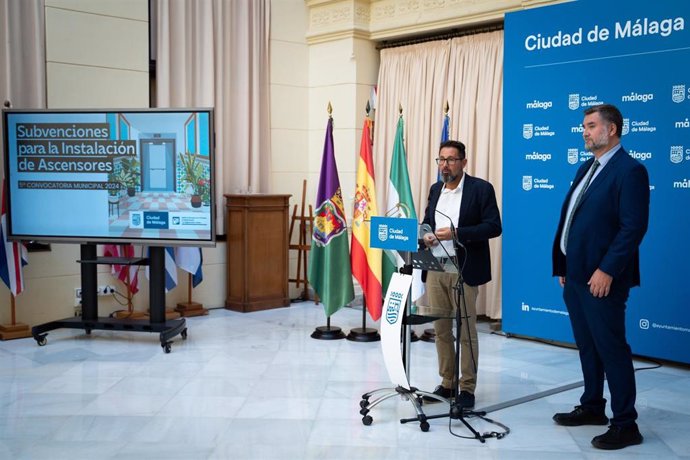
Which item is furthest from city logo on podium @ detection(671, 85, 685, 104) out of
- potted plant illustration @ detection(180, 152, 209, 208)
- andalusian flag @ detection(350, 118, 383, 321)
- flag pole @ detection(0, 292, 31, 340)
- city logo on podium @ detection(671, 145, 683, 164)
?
flag pole @ detection(0, 292, 31, 340)

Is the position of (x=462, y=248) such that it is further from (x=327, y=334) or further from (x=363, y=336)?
(x=327, y=334)

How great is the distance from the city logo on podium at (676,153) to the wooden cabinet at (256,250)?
3914 millimetres

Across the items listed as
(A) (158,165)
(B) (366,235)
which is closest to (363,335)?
(B) (366,235)

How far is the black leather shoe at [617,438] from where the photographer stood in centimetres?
394

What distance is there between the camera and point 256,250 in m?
7.94

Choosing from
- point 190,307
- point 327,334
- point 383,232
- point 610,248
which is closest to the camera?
point 610,248

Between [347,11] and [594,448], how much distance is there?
5673mm

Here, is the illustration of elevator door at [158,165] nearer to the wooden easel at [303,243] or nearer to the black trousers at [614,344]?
the wooden easel at [303,243]

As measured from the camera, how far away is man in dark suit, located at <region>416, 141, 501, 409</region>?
450cm

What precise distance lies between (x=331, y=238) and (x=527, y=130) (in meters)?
1.87

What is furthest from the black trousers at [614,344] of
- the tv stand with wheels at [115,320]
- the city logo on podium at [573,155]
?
the tv stand with wheels at [115,320]

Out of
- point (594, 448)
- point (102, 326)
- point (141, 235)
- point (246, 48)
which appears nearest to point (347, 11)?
point (246, 48)

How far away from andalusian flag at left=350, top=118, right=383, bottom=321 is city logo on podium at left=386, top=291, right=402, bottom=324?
7.27 ft

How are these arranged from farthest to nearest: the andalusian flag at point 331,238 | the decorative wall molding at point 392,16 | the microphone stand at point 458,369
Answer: the decorative wall molding at point 392,16, the andalusian flag at point 331,238, the microphone stand at point 458,369
